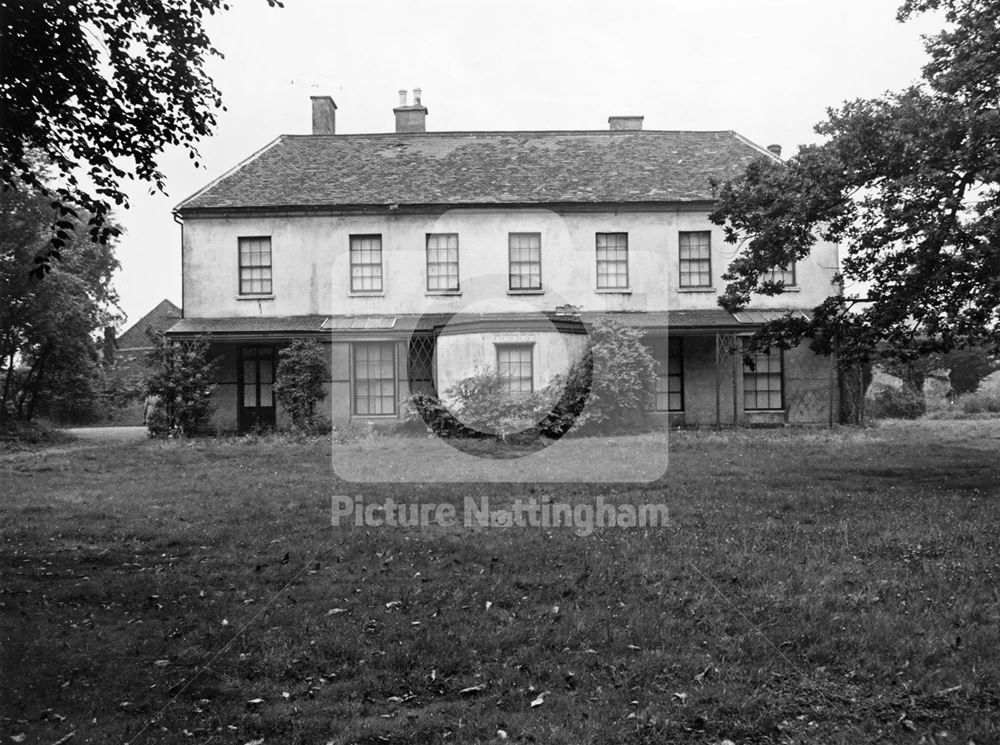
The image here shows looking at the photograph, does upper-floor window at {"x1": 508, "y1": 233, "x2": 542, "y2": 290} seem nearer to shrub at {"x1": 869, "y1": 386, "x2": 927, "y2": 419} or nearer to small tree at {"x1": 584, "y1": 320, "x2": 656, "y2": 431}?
small tree at {"x1": 584, "y1": 320, "x2": 656, "y2": 431}

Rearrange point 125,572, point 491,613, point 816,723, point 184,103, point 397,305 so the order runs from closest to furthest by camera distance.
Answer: point 816,723
point 491,613
point 125,572
point 184,103
point 397,305

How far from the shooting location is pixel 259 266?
91.0 feet

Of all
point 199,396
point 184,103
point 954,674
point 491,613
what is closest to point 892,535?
point 954,674

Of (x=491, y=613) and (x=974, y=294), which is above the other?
(x=974, y=294)

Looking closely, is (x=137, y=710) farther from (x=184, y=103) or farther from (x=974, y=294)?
(x=974, y=294)

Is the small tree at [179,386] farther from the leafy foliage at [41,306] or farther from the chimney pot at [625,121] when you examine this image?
the chimney pot at [625,121]

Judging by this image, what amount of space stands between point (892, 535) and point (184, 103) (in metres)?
9.28

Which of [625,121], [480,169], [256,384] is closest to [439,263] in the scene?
[480,169]

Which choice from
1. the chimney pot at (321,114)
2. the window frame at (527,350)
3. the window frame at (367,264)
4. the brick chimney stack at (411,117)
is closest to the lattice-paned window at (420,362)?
the window frame at (367,264)

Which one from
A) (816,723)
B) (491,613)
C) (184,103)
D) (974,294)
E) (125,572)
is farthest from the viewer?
(974,294)

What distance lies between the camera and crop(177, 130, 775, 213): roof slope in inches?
1093

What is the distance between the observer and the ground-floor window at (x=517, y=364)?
75.1 ft

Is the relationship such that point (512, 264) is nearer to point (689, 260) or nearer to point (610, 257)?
point (610, 257)

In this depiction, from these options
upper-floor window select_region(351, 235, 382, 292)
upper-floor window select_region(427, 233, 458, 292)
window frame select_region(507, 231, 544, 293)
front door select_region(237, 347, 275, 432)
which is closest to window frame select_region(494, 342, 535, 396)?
Answer: window frame select_region(507, 231, 544, 293)
